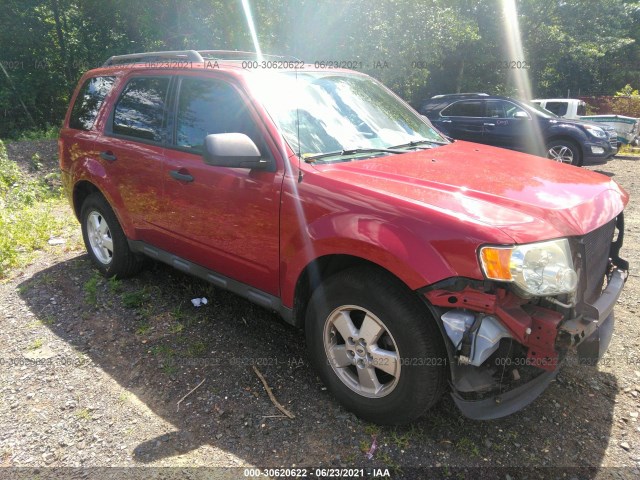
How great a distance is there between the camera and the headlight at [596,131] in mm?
10352

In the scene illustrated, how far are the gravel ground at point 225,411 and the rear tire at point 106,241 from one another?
0.49 meters

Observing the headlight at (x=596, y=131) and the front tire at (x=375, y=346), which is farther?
the headlight at (x=596, y=131)

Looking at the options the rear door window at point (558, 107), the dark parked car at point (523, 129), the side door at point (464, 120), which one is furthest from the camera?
the rear door window at point (558, 107)

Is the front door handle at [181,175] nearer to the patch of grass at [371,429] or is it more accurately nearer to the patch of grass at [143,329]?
the patch of grass at [143,329]

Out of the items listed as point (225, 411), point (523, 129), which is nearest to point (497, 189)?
point (225, 411)

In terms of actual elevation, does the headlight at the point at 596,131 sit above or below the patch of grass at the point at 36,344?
above

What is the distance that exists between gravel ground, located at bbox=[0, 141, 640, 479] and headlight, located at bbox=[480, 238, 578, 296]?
97cm

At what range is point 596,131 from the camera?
412 inches

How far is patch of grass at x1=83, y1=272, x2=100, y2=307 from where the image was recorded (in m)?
3.98

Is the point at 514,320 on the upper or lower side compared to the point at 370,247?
lower

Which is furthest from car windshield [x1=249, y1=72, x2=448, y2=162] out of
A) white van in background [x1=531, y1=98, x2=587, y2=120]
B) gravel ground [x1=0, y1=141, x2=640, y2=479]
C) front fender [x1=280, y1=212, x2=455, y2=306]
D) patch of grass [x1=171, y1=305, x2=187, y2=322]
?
white van in background [x1=531, y1=98, x2=587, y2=120]

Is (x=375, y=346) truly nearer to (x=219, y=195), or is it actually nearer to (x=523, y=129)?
(x=219, y=195)

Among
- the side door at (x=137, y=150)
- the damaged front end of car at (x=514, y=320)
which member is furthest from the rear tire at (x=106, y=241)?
the damaged front end of car at (x=514, y=320)

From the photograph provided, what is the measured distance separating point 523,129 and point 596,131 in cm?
154
